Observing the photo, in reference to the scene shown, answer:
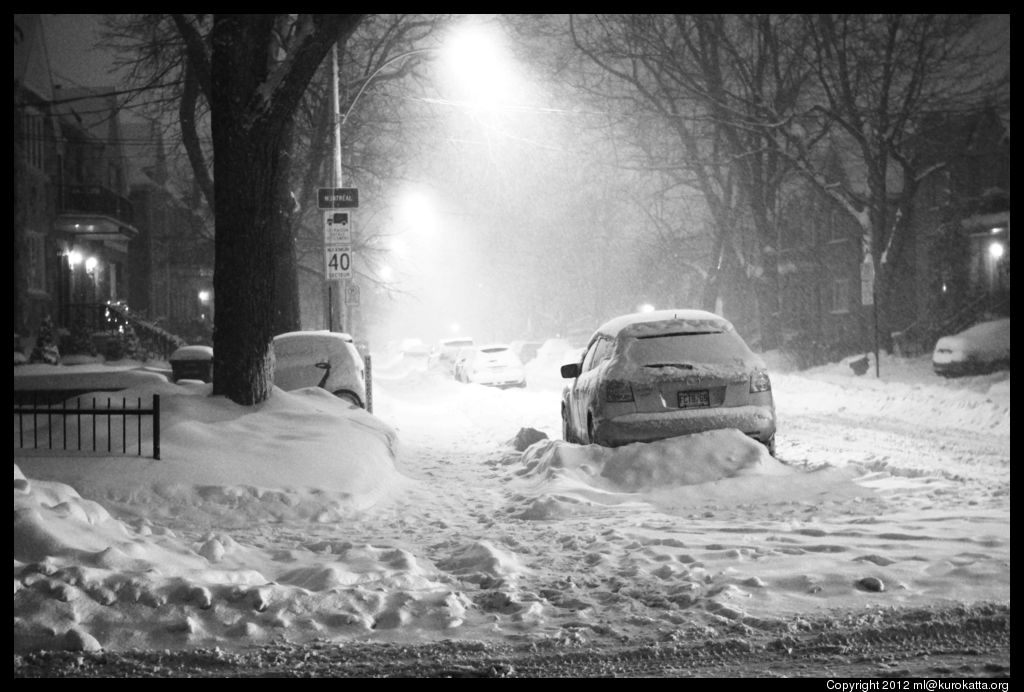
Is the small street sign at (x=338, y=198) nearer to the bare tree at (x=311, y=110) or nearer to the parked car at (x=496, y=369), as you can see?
the bare tree at (x=311, y=110)

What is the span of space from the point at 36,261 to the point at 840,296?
34.8 m

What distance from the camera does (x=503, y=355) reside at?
108 feet

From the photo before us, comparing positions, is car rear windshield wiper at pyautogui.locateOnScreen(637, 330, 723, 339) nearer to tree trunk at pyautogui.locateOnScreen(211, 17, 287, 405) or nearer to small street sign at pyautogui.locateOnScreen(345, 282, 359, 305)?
tree trunk at pyautogui.locateOnScreen(211, 17, 287, 405)

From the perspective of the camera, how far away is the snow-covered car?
2445cm

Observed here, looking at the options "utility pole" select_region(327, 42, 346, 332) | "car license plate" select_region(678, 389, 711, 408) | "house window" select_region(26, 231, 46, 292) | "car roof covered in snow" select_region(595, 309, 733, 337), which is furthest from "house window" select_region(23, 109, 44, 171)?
"car license plate" select_region(678, 389, 711, 408)

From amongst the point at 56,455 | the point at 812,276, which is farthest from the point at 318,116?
the point at 812,276

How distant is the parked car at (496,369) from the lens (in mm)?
32375

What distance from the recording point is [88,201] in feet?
123

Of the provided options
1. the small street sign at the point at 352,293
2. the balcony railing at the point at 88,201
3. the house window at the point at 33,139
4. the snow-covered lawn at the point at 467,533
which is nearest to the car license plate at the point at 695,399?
the snow-covered lawn at the point at 467,533

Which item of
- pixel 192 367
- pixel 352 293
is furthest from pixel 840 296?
pixel 192 367

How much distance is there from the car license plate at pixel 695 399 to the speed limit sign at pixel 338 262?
925 cm

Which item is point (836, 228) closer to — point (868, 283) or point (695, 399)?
point (868, 283)

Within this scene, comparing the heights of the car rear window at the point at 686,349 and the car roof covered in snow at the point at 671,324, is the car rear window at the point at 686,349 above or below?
below

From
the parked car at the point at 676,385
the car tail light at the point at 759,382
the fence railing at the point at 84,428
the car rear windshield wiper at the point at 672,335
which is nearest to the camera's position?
the fence railing at the point at 84,428
